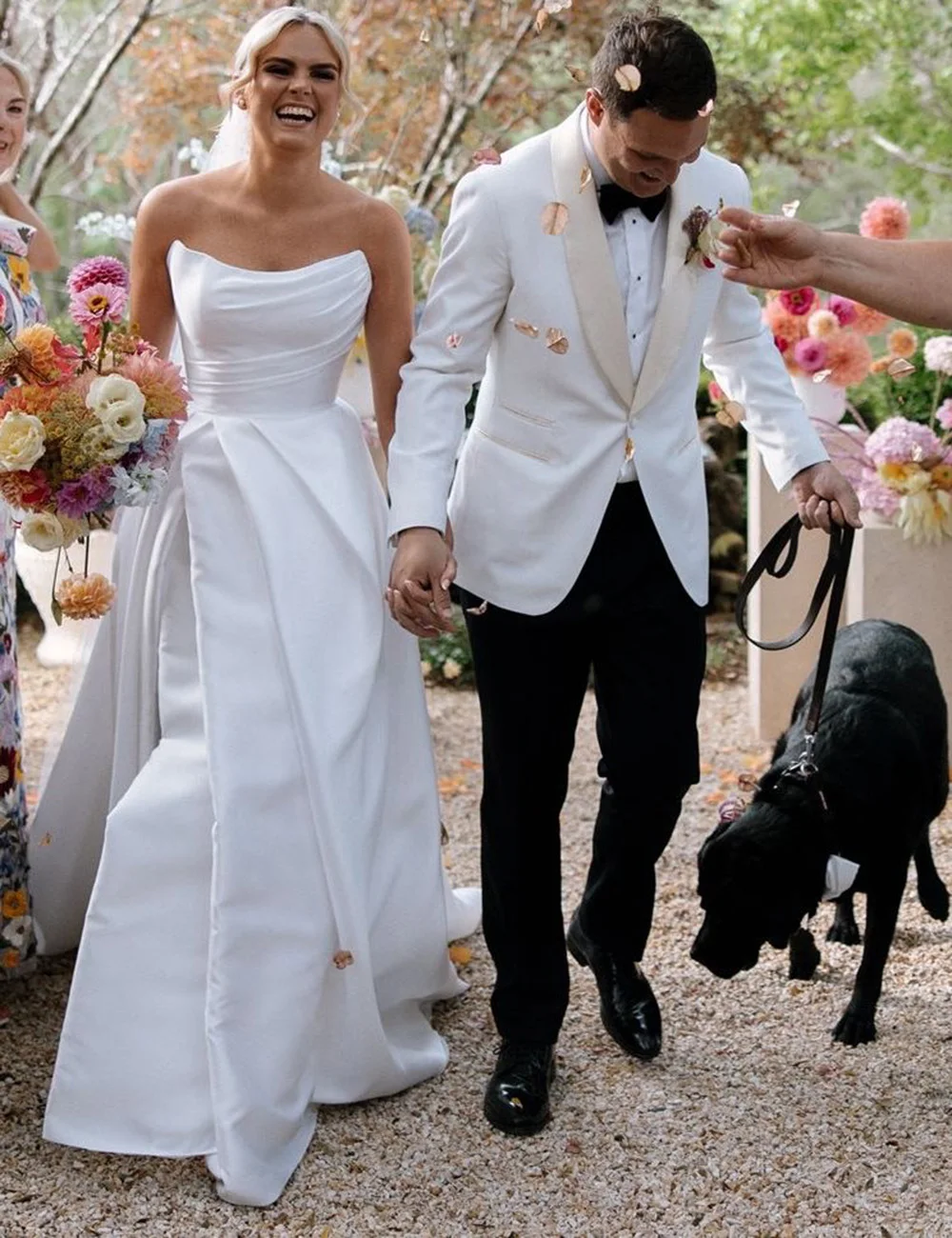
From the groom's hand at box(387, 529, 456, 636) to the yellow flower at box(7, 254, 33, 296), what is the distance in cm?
146

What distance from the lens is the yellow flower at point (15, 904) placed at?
3.76m

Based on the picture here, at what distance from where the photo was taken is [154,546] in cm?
334

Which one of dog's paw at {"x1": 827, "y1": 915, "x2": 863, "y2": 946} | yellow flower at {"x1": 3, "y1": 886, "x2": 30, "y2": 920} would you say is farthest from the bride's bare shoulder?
dog's paw at {"x1": 827, "y1": 915, "x2": 863, "y2": 946}

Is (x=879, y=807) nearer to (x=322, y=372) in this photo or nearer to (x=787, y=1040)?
(x=787, y=1040)

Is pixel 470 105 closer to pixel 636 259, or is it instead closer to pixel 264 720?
pixel 636 259

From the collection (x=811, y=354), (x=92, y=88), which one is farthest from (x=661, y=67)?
(x=92, y=88)

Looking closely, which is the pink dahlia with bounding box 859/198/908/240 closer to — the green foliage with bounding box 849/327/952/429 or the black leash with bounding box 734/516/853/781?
the green foliage with bounding box 849/327/952/429

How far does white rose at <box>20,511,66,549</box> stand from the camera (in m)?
3.02

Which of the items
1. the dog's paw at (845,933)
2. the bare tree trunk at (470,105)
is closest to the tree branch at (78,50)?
the bare tree trunk at (470,105)

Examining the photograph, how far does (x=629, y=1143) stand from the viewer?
3072 millimetres

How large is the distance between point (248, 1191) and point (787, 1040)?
4.45 feet

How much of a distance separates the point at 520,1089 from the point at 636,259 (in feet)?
5.59

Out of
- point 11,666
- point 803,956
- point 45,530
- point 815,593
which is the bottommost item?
point 803,956

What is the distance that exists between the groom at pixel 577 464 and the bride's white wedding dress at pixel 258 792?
0.92ft
